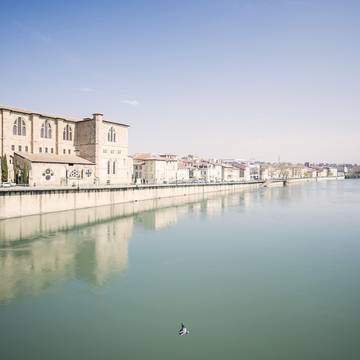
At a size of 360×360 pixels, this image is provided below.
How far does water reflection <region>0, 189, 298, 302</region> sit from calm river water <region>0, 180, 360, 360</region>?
100 mm

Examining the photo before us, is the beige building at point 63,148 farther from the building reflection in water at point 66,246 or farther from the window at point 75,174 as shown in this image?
the building reflection in water at point 66,246

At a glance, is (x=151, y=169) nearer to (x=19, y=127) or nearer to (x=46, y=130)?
(x=46, y=130)

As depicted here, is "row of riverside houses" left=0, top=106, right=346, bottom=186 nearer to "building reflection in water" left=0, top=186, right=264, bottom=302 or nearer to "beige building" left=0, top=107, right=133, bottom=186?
"beige building" left=0, top=107, right=133, bottom=186

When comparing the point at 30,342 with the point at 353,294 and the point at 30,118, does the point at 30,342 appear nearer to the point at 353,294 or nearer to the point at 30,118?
the point at 353,294

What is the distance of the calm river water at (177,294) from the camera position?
10477mm

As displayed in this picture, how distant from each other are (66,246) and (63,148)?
1218 inches

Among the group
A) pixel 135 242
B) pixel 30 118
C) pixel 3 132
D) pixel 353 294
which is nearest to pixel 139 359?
pixel 353 294

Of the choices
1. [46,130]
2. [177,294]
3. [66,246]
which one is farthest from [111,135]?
[177,294]

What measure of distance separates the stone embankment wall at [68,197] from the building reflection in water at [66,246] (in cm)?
104

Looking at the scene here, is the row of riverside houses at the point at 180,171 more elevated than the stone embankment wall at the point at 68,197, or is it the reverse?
the row of riverside houses at the point at 180,171

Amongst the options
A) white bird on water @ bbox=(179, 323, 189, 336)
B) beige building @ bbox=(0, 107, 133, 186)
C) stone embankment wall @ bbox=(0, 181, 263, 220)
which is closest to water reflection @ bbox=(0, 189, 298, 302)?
stone embankment wall @ bbox=(0, 181, 263, 220)

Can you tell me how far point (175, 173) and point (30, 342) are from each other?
2888 inches

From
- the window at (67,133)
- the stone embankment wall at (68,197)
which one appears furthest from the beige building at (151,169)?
the window at (67,133)

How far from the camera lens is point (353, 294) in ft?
48.7
